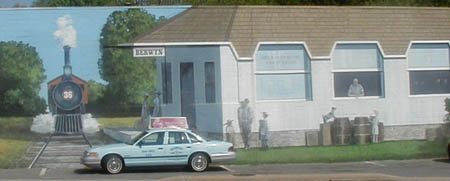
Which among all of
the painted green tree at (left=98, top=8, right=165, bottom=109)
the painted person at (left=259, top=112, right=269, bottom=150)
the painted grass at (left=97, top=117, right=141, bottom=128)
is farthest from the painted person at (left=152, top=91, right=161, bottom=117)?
the painted person at (left=259, top=112, right=269, bottom=150)

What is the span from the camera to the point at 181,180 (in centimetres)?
1894

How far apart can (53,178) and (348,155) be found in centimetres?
987

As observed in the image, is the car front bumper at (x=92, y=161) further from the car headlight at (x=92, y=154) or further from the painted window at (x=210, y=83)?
the painted window at (x=210, y=83)

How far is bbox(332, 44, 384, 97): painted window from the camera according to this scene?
2659cm

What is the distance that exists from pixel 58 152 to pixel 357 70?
10.5 m

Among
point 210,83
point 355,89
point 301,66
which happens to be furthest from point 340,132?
point 210,83

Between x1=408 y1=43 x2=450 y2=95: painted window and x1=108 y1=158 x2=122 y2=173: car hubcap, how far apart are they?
11.0 meters

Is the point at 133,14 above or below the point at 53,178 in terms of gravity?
above

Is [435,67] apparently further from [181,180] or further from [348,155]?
[181,180]

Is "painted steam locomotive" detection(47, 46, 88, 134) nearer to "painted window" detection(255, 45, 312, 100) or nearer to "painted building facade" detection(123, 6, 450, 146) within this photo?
"painted building facade" detection(123, 6, 450, 146)

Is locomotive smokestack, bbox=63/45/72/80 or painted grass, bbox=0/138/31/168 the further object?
locomotive smokestack, bbox=63/45/72/80

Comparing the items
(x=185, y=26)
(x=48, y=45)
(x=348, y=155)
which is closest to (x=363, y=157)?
(x=348, y=155)

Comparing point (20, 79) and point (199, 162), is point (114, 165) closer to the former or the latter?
point (199, 162)

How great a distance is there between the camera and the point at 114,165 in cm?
2216
